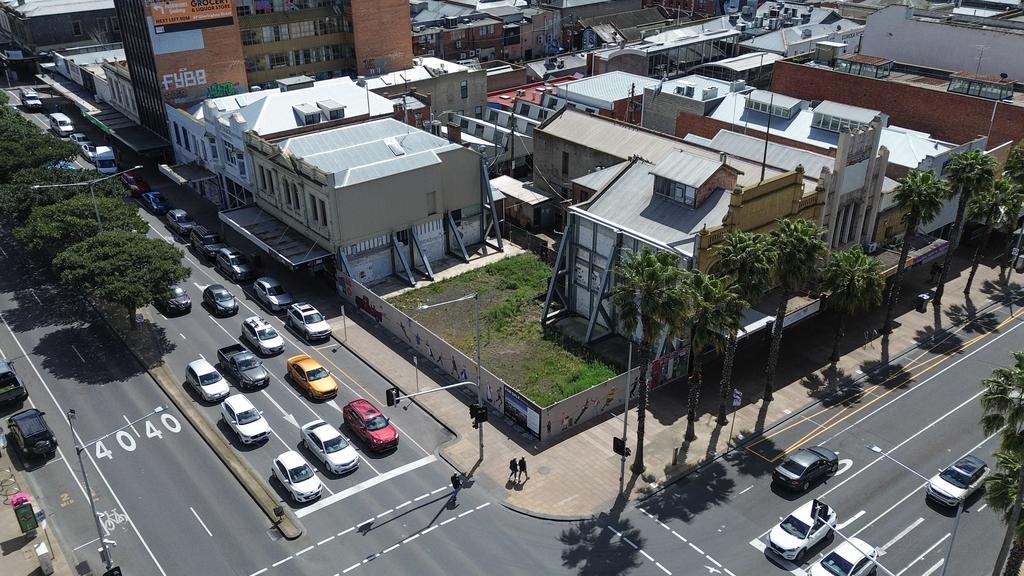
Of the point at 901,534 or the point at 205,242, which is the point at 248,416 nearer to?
the point at 205,242

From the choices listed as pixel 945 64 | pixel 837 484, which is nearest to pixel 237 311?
pixel 837 484

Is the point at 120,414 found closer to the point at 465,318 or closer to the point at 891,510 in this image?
the point at 465,318

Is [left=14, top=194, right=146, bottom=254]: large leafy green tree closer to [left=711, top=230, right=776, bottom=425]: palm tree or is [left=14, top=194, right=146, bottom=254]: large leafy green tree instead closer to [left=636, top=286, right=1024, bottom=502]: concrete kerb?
[left=636, top=286, right=1024, bottom=502]: concrete kerb

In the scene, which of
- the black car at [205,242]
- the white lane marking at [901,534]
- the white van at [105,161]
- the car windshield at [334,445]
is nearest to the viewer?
the white lane marking at [901,534]

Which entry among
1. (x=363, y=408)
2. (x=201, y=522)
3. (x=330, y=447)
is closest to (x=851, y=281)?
(x=363, y=408)

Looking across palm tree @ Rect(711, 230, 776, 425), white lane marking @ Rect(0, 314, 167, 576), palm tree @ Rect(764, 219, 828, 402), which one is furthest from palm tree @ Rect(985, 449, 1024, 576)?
white lane marking @ Rect(0, 314, 167, 576)

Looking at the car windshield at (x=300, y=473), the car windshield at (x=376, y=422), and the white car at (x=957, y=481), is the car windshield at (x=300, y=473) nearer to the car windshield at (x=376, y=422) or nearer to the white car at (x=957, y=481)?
the car windshield at (x=376, y=422)

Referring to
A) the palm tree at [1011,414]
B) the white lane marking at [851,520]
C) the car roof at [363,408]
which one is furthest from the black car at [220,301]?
the palm tree at [1011,414]
